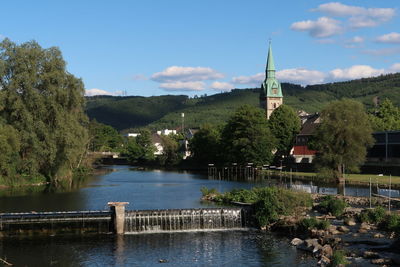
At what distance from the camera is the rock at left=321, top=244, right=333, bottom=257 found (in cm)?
3600

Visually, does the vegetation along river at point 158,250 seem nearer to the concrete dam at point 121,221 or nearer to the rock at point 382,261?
the concrete dam at point 121,221

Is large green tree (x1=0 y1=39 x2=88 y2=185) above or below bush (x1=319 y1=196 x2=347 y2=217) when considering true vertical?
above

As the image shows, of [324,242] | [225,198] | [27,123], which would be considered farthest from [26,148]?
[324,242]

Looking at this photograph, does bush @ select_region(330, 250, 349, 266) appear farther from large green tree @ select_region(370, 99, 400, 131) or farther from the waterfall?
large green tree @ select_region(370, 99, 400, 131)

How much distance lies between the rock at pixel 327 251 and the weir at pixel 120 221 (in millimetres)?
12379

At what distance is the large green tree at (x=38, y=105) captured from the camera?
251ft

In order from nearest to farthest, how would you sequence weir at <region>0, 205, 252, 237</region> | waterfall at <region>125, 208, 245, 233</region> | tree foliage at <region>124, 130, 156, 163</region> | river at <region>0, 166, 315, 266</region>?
river at <region>0, 166, 315, 266</region> → weir at <region>0, 205, 252, 237</region> → waterfall at <region>125, 208, 245, 233</region> → tree foliage at <region>124, 130, 156, 163</region>

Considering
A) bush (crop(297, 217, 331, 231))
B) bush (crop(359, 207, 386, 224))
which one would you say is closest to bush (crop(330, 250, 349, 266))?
bush (crop(297, 217, 331, 231))

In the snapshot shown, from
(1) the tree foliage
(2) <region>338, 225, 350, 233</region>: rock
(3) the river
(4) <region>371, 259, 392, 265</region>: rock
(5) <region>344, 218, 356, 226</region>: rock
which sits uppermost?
(1) the tree foliage

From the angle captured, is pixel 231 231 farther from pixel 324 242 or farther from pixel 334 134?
pixel 334 134

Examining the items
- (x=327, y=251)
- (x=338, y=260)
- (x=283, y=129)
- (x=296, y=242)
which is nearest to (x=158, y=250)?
(x=296, y=242)

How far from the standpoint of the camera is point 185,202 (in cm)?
6388

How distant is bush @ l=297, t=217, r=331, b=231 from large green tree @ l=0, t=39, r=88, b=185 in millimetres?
43319

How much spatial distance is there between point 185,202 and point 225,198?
5055 millimetres
